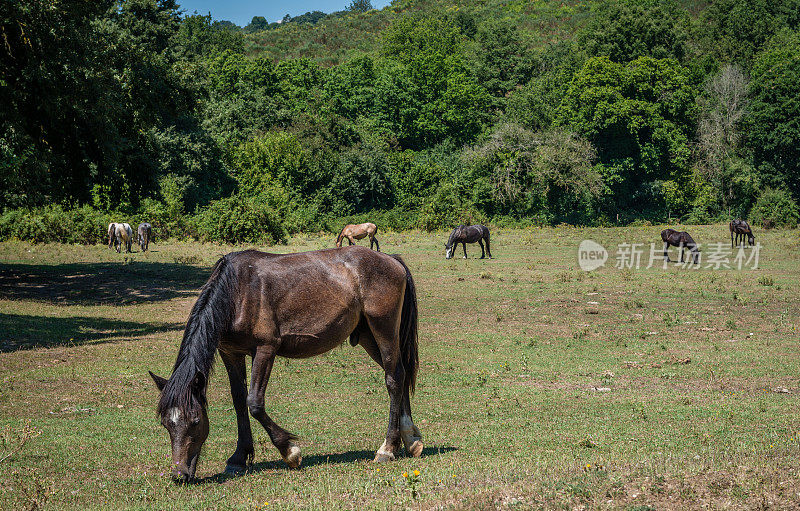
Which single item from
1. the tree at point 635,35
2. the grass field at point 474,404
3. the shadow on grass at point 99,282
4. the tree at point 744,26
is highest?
the tree at point 744,26

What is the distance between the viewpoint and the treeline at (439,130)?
27.6 m

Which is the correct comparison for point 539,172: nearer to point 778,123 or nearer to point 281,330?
point 778,123

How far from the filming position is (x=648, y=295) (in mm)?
23375

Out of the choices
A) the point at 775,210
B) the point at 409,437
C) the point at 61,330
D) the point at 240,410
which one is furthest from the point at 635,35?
the point at 240,410

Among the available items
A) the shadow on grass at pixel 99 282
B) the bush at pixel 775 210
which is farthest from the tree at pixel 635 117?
the shadow on grass at pixel 99 282

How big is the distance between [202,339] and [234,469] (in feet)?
4.85

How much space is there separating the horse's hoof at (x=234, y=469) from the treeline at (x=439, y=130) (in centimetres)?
1803

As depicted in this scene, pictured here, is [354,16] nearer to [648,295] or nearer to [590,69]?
[590,69]

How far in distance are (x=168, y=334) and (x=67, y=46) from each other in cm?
1043

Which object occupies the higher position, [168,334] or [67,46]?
[67,46]

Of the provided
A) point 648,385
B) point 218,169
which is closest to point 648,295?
point 648,385

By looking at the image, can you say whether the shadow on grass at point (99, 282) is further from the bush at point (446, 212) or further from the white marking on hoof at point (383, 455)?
the bush at point (446, 212)

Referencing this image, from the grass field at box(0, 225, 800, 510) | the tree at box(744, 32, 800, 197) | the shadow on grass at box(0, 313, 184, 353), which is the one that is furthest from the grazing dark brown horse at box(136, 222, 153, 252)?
the tree at box(744, 32, 800, 197)

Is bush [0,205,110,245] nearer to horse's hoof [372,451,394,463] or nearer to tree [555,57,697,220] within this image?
horse's hoof [372,451,394,463]
